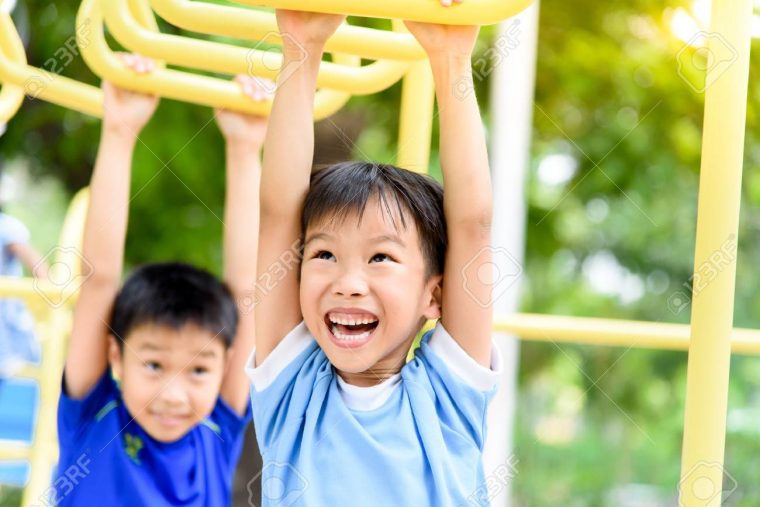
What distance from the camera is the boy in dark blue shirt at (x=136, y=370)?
6.91ft

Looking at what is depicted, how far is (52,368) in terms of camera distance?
3238 millimetres

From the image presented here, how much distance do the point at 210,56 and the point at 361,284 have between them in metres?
0.57

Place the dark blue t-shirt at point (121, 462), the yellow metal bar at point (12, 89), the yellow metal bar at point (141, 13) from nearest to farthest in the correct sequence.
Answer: the yellow metal bar at point (141, 13)
the dark blue t-shirt at point (121, 462)
the yellow metal bar at point (12, 89)

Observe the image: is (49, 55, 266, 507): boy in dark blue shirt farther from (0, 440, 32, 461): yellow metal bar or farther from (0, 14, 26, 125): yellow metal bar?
(0, 440, 32, 461): yellow metal bar

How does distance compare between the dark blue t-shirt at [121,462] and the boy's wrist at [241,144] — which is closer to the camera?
the dark blue t-shirt at [121,462]

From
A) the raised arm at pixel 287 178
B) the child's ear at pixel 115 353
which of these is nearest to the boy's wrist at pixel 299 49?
the raised arm at pixel 287 178

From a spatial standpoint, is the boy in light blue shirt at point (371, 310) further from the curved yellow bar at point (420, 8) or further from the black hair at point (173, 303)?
the black hair at point (173, 303)

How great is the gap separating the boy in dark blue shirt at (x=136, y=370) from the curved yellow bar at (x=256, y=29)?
0.43 meters

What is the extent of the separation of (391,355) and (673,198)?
4837 mm

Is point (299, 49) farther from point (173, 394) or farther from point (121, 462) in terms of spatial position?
point (121, 462)

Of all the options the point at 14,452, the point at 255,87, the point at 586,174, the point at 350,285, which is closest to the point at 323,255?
the point at 350,285

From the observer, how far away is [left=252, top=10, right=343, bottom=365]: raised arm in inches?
62.6

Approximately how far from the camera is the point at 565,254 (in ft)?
20.4

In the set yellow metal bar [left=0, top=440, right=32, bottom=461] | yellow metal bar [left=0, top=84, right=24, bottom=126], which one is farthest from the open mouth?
yellow metal bar [left=0, top=440, right=32, bottom=461]
